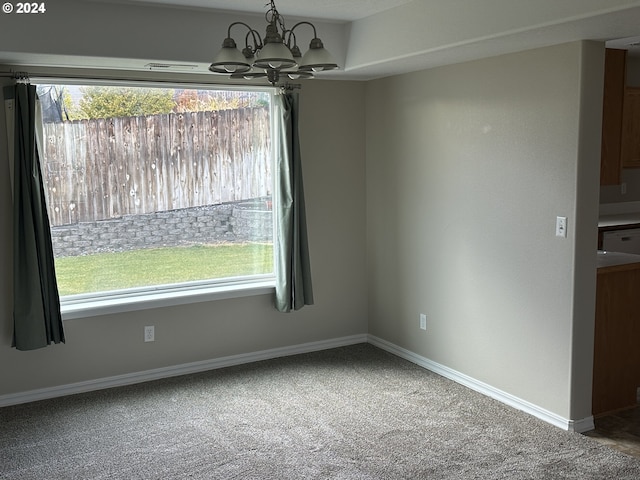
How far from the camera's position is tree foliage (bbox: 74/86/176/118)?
4508 millimetres

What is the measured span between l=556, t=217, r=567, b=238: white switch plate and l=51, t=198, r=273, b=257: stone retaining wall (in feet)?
7.57

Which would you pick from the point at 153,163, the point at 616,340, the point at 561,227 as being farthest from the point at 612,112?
the point at 153,163

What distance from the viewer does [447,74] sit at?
450 cm

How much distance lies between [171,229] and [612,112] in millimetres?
3110

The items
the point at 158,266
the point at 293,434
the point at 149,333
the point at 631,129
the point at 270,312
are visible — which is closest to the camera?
the point at 293,434

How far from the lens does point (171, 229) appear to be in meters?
4.91

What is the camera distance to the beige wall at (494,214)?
3666mm

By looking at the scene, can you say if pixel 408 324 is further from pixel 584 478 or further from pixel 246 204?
pixel 584 478

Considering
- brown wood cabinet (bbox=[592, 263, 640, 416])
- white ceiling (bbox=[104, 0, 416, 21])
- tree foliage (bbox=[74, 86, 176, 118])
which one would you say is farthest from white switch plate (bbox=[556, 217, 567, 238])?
tree foliage (bbox=[74, 86, 176, 118])

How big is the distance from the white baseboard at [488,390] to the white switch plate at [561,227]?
1.07 metres

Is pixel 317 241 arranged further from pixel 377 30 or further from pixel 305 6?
pixel 305 6

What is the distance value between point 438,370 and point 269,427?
1481 millimetres

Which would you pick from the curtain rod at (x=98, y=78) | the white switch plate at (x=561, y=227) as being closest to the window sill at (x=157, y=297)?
the curtain rod at (x=98, y=78)

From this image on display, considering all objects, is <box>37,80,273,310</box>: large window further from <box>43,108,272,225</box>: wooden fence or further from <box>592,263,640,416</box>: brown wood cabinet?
<box>592,263,640,416</box>: brown wood cabinet
